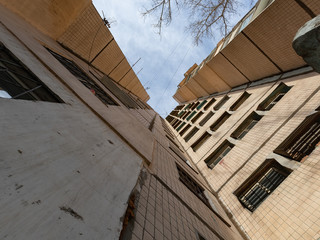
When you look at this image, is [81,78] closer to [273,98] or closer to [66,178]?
[66,178]

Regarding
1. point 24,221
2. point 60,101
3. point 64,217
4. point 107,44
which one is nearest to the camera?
point 24,221

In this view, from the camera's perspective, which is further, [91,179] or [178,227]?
[178,227]

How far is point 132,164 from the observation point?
2.86m

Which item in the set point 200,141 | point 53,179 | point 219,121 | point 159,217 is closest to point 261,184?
point 159,217

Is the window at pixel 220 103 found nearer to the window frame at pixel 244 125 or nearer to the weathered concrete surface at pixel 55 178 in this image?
the window frame at pixel 244 125

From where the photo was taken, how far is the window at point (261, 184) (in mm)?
4907

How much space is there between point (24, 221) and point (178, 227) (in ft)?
7.32

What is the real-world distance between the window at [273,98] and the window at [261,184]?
11.9 ft

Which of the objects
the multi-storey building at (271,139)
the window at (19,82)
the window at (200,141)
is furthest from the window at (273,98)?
the window at (19,82)

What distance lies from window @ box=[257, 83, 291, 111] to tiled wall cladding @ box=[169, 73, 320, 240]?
0.21 meters

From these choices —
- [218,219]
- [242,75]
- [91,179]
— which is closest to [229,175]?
[218,219]

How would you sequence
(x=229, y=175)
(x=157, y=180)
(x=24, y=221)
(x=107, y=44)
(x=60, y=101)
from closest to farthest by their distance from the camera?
(x=24, y=221) → (x=60, y=101) → (x=157, y=180) → (x=229, y=175) → (x=107, y=44)

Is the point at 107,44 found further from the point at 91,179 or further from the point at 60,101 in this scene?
the point at 91,179

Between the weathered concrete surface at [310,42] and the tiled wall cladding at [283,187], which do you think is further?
the tiled wall cladding at [283,187]
